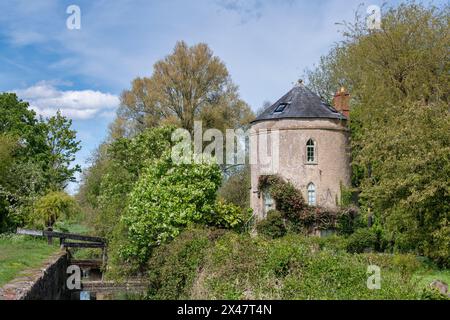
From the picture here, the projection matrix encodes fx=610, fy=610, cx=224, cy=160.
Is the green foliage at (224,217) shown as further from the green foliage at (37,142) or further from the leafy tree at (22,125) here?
the leafy tree at (22,125)

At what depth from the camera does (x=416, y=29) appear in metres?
35.5

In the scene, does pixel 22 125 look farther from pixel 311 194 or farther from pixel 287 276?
pixel 287 276

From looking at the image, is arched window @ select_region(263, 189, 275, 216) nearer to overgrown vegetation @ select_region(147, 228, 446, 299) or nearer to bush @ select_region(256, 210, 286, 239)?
bush @ select_region(256, 210, 286, 239)

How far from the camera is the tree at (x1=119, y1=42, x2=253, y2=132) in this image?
160 feet

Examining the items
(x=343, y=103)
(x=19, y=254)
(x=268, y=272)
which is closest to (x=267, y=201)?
(x=343, y=103)

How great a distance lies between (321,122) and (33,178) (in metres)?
17.7

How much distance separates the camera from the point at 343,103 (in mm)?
39125

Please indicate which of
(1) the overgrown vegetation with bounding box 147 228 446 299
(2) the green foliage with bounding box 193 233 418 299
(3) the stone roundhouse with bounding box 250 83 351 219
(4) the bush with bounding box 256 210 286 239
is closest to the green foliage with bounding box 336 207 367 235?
(3) the stone roundhouse with bounding box 250 83 351 219

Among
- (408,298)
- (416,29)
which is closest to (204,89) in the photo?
(416,29)

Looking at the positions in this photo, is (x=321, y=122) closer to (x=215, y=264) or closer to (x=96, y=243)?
(x=96, y=243)

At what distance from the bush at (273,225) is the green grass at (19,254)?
40.5ft

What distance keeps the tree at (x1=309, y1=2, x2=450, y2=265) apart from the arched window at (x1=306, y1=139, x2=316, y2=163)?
2.46 meters

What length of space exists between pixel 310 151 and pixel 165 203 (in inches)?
592

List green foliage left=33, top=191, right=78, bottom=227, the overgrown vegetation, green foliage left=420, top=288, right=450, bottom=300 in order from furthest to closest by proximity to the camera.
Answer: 1. green foliage left=33, top=191, right=78, bottom=227
2. the overgrown vegetation
3. green foliage left=420, top=288, right=450, bottom=300
